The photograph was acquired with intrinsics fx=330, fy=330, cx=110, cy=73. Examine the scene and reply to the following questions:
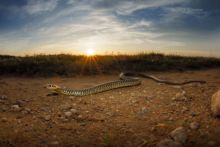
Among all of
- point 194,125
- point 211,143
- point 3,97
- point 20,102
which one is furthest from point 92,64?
point 211,143

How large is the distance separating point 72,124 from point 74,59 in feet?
35.3

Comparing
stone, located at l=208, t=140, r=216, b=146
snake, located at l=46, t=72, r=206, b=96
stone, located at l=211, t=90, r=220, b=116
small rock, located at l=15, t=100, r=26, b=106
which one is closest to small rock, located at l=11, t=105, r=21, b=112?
small rock, located at l=15, t=100, r=26, b=106

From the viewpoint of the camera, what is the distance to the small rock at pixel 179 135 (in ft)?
23.4

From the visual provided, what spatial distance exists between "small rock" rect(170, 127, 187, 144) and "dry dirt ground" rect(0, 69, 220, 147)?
0.30 ft

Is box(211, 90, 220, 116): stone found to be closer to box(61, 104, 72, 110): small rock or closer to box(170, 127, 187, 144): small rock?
box(170, 127, 187, 144): small rock

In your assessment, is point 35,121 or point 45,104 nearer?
point 35,121

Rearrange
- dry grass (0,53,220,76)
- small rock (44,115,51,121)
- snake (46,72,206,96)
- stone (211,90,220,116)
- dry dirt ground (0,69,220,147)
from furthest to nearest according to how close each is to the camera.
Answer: dry grass (0,53,220,76), snake (46,72,206,96), small rock (44,115,51,121), stone (211,90,220,116), dry dirt ground (0,69,220,147)

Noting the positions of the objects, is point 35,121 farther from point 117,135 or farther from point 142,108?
point 142,108

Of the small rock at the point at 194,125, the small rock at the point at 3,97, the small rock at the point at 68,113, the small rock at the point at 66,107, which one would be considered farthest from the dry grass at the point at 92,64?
the small rock at the point at 194,125

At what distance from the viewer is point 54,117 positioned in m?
9.19

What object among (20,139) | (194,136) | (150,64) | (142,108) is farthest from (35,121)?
(150,64)

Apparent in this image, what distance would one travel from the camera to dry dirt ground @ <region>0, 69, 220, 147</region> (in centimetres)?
748

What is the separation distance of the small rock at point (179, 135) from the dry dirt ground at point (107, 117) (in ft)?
0.30

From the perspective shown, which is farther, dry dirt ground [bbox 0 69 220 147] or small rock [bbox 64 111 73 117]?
small rock [bbox 64 111 73 117]
